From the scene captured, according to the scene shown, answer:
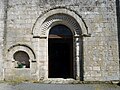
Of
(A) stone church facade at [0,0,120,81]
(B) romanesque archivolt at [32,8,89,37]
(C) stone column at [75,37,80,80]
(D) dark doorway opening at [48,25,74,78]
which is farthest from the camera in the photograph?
(D) dark doorway opening at [48,25,74,78]

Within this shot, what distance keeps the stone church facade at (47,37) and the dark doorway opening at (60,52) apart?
1.36ft

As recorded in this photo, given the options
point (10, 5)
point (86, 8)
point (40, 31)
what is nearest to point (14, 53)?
point (40, 31)

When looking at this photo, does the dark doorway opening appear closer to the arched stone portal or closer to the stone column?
the arched stone portal

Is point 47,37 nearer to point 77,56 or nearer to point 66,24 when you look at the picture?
point 66,24

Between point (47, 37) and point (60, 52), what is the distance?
1911mm

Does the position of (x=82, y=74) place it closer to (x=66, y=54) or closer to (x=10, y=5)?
(x=66, y=54)

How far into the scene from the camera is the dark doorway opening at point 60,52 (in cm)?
1227

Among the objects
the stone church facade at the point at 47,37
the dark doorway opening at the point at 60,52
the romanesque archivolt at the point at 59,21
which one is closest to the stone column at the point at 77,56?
the stone church facade at the point at 47,37

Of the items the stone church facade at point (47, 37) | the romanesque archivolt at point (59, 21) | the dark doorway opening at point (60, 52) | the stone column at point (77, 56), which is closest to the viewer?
the stone church facade at point (47, 37)

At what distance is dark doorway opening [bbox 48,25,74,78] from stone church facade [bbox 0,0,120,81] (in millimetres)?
415

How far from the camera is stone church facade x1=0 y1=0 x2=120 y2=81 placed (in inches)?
448

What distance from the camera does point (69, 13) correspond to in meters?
11.7

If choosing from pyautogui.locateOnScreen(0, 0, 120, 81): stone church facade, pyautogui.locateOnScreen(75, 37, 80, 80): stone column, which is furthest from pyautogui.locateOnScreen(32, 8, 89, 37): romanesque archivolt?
pyautogui.locateOnScreen(75, 37, 80, 80): stone column

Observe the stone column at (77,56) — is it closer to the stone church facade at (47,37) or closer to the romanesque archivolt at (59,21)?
the stone church facade at (47,37)
